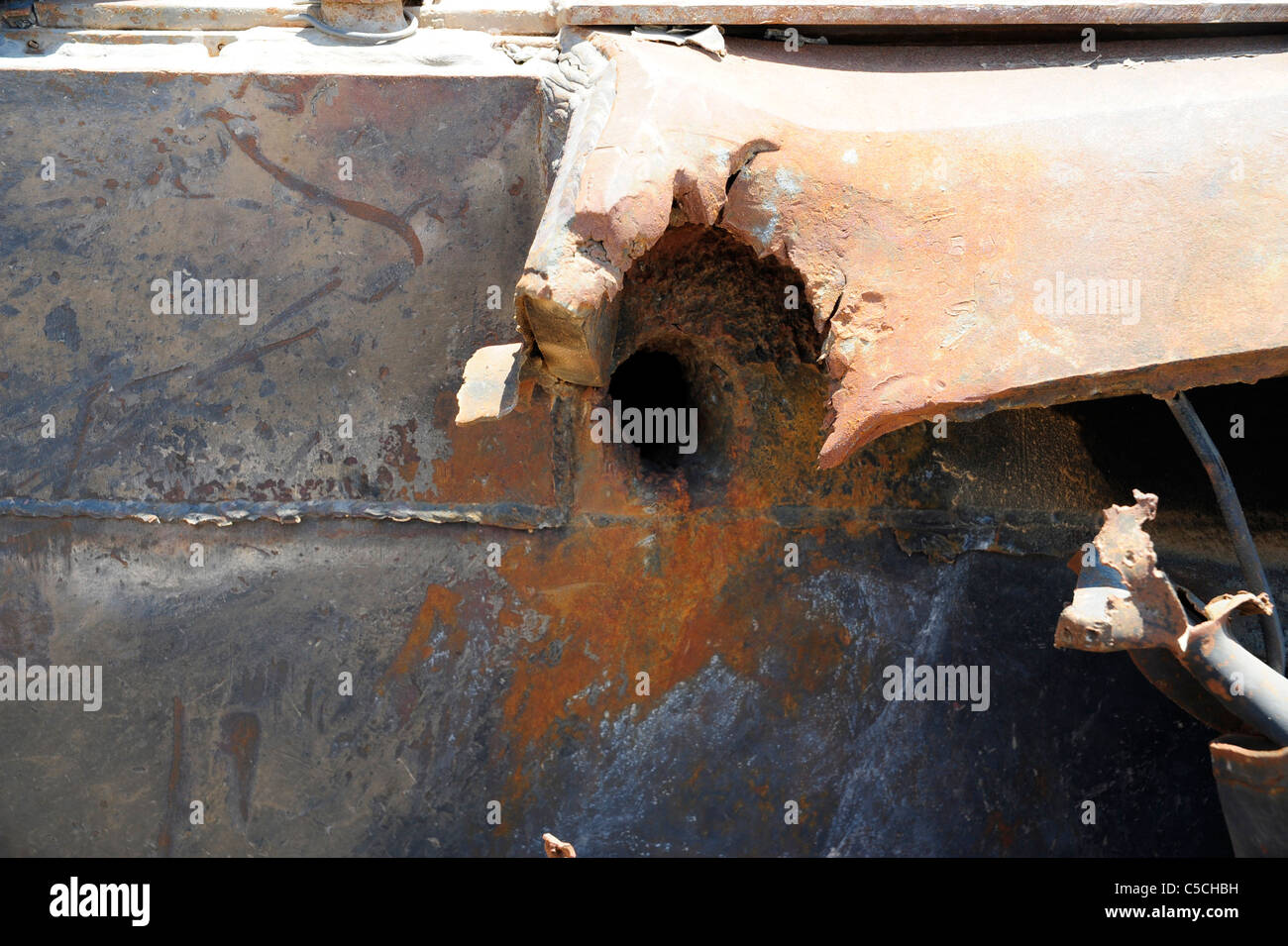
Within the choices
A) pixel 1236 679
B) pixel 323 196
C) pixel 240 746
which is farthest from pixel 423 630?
pixel 1236 679

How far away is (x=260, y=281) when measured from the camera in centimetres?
219

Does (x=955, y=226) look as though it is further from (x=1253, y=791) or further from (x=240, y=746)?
(x=240, y=746)

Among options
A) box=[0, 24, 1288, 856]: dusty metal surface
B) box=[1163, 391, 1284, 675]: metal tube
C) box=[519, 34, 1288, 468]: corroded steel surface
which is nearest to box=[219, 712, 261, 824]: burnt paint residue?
box=[0, 24, 1288, 856]: dusty metal surface

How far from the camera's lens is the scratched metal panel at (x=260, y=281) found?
216 cm

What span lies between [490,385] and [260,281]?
0.60 meters

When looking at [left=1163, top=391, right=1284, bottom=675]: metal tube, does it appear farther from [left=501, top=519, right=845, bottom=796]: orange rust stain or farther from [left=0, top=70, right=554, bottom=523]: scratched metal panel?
[left=0, top=70, right=554, bottom=523]: scratched metal panel

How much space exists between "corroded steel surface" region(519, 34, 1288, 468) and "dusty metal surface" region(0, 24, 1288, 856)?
28cm

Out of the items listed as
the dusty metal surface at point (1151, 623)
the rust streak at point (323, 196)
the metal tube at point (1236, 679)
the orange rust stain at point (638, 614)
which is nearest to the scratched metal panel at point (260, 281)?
the rust streak at point (323, 196)

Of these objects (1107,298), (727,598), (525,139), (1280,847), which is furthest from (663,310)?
(1280,847)

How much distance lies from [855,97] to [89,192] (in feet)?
4.76

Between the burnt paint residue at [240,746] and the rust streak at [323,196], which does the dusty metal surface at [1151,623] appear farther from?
the burnt paint residue at [240,746]

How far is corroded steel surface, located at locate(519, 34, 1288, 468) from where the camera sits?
178cm

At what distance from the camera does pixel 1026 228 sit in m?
1.87

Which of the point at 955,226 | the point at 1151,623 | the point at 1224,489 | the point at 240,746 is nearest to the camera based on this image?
the point at 1151,623
